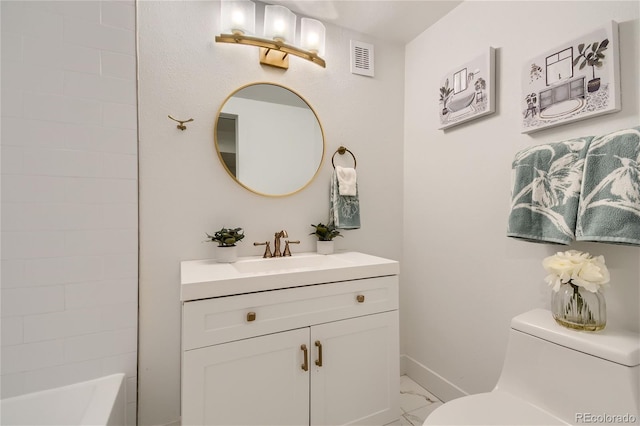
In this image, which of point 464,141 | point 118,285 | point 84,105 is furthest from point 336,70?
point 118,285

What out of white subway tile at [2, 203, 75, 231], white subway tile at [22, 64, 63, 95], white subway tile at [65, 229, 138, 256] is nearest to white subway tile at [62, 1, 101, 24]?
white subway tile at [22, 64, 63, 95]

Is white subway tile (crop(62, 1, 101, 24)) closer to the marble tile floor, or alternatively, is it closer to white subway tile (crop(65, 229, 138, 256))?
white subway tile (crop(65, 229, 138, 256))

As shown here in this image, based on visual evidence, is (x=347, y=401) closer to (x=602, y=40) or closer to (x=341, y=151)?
(x=341, y=151)

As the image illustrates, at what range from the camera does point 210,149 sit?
59.3 inches

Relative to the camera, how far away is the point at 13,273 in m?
1.16

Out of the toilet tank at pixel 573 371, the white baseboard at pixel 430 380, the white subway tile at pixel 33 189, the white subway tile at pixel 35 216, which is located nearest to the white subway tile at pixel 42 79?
the white subway tile at pixel 33 189

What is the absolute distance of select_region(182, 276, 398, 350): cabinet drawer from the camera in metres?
1.04

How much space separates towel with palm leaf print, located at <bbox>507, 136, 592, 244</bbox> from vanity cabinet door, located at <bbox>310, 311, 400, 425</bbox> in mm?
712

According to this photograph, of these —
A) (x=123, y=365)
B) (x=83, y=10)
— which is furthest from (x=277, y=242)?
(x=83, y=10)

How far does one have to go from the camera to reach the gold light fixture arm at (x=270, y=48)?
57.4 inches

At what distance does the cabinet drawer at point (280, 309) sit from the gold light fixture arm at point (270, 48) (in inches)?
48.3

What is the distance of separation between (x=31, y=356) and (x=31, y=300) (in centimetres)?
23

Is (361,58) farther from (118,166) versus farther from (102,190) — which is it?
(102,190)

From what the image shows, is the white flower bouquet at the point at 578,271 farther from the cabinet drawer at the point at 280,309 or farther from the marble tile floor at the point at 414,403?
the marble tile floor at the point at 414,403
